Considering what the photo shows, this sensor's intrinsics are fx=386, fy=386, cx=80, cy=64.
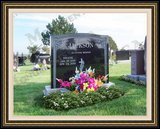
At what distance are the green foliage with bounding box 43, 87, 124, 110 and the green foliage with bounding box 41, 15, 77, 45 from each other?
110 cm

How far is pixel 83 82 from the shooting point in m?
7.70

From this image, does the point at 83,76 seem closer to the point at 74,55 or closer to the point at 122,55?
the point at 74,55

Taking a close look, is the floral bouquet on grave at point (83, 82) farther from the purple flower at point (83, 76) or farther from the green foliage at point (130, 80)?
the green foliage at point (130, 80)

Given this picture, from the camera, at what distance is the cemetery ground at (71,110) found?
23.4ft

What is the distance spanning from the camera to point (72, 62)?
7758 mm

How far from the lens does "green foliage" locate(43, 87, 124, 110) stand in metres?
7.23

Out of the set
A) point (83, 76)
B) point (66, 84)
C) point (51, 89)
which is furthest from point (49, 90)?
point (83, 76)

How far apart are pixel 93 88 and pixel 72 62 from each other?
67 cm

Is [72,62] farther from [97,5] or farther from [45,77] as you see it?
[97,5]

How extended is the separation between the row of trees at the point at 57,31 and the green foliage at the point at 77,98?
88 centimetres

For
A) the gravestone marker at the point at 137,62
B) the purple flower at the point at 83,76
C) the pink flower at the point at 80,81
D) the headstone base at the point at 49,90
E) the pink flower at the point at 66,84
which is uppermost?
the gravestone marker at the point at 137,62

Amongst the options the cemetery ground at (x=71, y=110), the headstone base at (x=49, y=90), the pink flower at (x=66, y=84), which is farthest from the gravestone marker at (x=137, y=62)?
the headstone base at (x=49, y=90)

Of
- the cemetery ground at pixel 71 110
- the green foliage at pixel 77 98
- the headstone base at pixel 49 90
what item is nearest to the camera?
the cemetery ground at pixel 71 110

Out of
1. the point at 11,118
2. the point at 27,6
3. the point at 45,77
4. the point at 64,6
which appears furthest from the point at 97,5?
the point at 11,118
